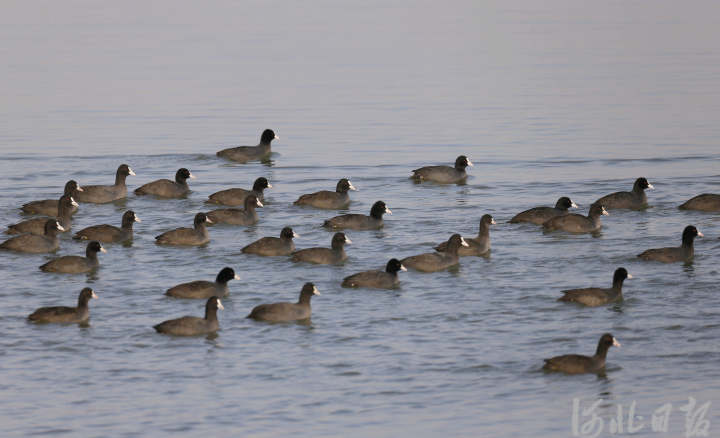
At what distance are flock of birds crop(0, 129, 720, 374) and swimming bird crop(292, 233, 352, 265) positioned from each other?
2 centimetres

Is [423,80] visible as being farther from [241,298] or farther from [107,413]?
[107,413]

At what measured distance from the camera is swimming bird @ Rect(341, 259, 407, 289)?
81.1 ft

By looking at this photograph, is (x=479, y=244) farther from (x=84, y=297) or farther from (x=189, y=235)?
(x=84, y=297)

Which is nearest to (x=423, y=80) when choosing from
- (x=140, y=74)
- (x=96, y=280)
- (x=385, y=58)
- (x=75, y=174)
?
(x=385, y=58)

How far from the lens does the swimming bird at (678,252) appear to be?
86.1ft

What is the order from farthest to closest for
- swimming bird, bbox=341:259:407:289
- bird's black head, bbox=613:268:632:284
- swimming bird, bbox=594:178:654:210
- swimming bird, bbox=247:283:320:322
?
swimming bird, bbox=594:178:654:210, swimming bird, bbox=341:259:407:289, bird's black head, bbox=613:268:632:284, swimming bird, bbox=247:283:320:322

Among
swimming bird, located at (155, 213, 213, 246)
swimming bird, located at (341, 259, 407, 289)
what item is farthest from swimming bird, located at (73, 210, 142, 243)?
swimming bird, located at (341, 259, 407, 289)

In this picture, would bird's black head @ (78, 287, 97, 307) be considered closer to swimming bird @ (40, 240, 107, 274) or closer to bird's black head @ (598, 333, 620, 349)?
swimming bird @ (40, 240, 107, 274)

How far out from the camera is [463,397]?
1878 centimetres

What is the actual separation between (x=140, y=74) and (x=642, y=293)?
3480cm

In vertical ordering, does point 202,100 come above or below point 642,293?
above

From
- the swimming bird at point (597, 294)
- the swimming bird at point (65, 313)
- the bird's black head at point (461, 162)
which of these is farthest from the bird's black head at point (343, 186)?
the swimming bird at point (65, 313)

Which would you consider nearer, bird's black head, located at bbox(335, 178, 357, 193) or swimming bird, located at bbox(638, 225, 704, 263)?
swimming bird, located at bbox(638, 225, 704, 263)

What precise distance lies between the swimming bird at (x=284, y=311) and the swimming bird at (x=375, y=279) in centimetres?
216
